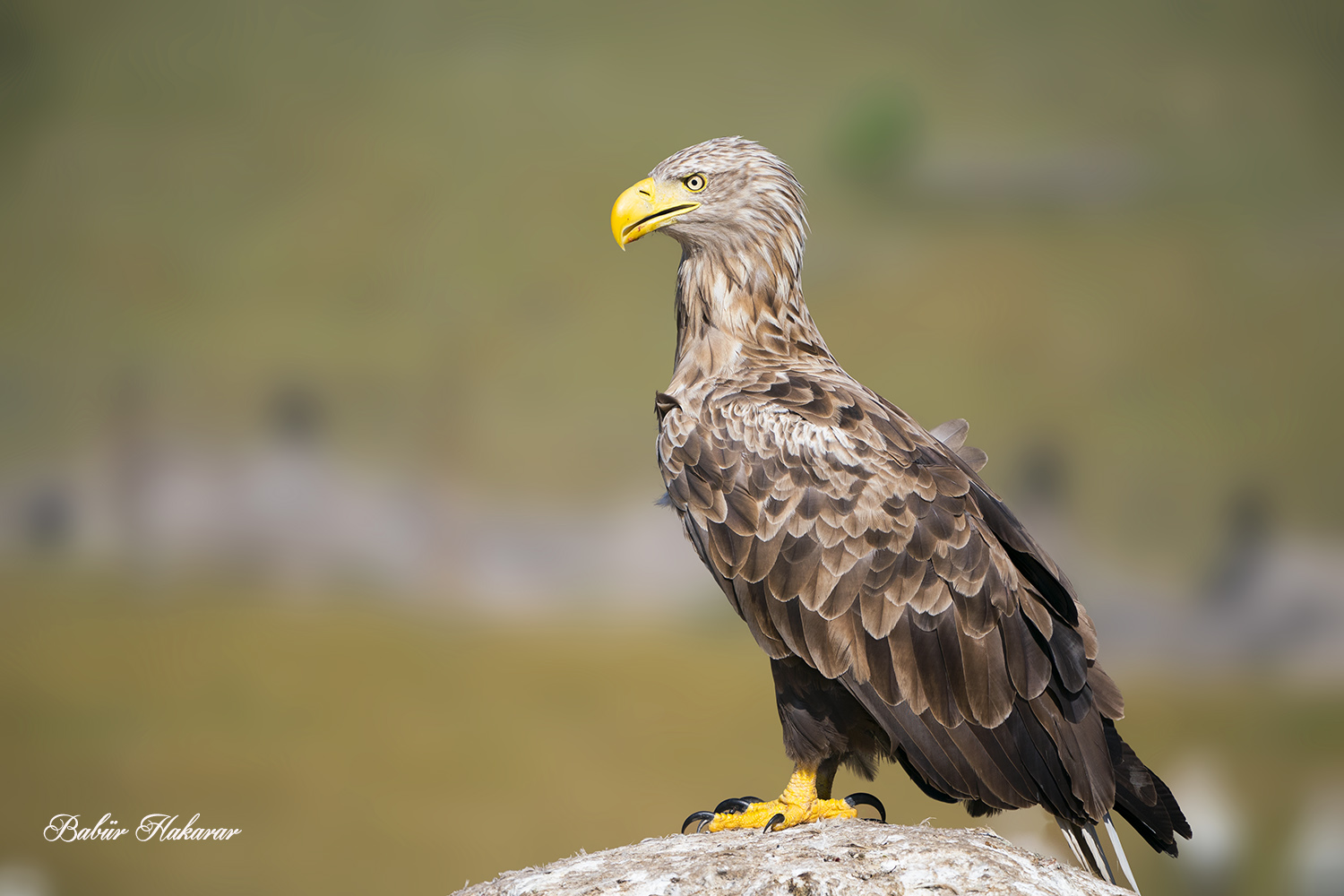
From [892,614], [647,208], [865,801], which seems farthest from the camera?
[647,208]

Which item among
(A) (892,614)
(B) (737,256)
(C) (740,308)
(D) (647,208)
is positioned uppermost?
(D) (647,208)

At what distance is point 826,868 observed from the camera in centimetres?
306

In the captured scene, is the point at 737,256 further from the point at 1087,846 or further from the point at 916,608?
the point at 1087,846

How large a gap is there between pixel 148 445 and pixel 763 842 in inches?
272

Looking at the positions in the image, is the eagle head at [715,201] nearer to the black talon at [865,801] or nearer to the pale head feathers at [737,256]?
the pale head feathers at [737,256]

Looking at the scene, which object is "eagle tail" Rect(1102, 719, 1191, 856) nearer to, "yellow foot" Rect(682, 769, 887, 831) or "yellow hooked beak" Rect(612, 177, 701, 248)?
"yellow foot" Rect(682, 769, 887, 831)

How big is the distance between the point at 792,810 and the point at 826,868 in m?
0.40

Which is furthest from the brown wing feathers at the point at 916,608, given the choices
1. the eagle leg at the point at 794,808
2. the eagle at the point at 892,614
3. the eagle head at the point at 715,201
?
the eagle head at the point at 715,201

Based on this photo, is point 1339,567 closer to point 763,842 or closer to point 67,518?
point 763,842

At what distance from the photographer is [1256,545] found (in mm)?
8266

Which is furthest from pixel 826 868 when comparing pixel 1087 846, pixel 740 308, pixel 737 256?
pixel 737 256

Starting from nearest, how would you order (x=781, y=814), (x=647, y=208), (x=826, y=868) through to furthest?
(x=826, y=868)
(x=781, y=814)
(x=647, y=208)

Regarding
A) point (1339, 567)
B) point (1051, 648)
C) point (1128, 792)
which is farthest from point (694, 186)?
point (1339, 567)

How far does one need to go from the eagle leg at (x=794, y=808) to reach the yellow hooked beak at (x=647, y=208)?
75.7 inches
